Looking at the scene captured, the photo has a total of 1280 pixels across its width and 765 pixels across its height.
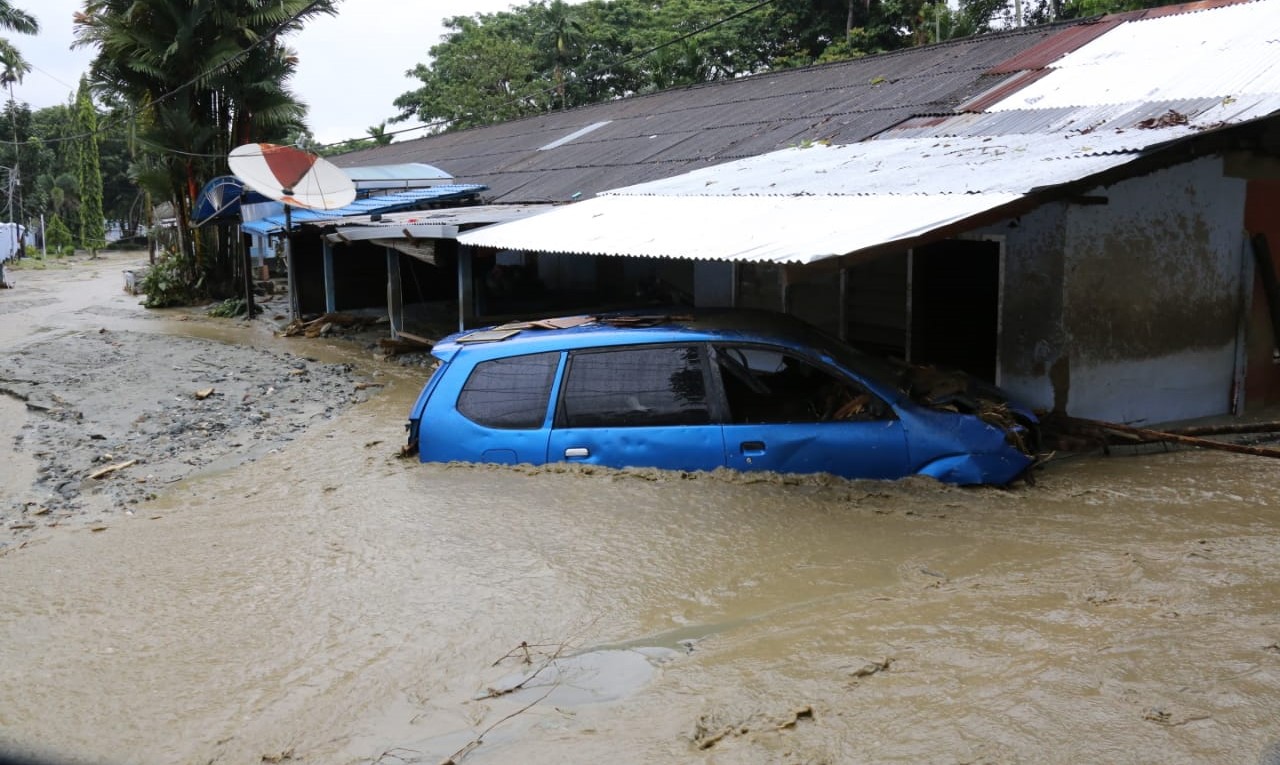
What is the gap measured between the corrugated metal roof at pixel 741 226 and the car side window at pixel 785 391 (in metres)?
0.62

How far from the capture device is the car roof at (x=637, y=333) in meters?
6.15

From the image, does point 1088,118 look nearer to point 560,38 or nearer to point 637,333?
point 637,333

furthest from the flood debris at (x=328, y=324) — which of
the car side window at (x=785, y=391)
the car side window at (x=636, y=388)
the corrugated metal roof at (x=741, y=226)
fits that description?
the car side window at (x=785, y=391)

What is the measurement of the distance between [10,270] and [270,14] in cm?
2334

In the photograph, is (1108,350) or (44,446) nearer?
(1108,350)

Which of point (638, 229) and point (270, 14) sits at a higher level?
point (270, 14)

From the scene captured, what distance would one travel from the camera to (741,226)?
7.41m

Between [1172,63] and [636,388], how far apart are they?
6.46 metres

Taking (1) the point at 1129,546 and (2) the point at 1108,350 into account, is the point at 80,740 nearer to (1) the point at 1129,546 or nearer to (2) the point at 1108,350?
(1) the point at 1129,546

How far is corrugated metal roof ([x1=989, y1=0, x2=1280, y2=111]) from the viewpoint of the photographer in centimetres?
820

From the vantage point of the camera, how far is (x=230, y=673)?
409 centimetres

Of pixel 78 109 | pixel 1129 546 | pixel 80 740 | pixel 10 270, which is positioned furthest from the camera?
pixel 78 109

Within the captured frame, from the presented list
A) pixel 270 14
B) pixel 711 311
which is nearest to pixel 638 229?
pixel 711 311

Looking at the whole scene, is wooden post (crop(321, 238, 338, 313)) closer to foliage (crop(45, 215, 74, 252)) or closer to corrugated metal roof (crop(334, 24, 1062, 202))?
corrugated metal roof (crop(334, 24, 1062, 202))
